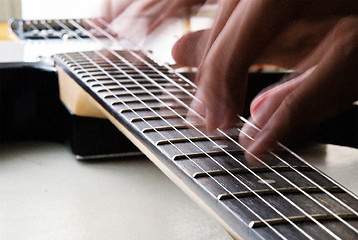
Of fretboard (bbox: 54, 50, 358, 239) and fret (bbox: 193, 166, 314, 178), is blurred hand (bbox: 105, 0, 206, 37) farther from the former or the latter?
fret (bbox: 193, 166, 314, 178)

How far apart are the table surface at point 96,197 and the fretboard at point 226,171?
77 millimetres

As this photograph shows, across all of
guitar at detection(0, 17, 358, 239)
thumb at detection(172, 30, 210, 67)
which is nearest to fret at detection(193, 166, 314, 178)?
guitar at detection(0, 17, 358, 239)

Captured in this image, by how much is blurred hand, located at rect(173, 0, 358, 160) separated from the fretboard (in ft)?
0.13

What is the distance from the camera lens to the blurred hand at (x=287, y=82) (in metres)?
0.52

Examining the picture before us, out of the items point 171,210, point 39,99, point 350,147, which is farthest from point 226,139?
point 39,99

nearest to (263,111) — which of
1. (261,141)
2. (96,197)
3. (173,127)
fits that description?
(261,141)

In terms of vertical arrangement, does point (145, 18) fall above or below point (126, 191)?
above

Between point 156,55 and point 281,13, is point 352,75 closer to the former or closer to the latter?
point 281,13

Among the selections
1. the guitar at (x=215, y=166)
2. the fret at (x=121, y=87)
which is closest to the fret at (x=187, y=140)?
the guitar at (x=215, y=166)

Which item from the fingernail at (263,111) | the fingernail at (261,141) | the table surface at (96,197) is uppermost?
the fingernail at (263,111)

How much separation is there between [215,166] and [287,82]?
0.12 metres

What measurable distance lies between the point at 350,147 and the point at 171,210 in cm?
38

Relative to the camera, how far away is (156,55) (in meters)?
1.15

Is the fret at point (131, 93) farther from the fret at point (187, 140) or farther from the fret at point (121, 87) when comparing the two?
the fret at point (187, 140)
